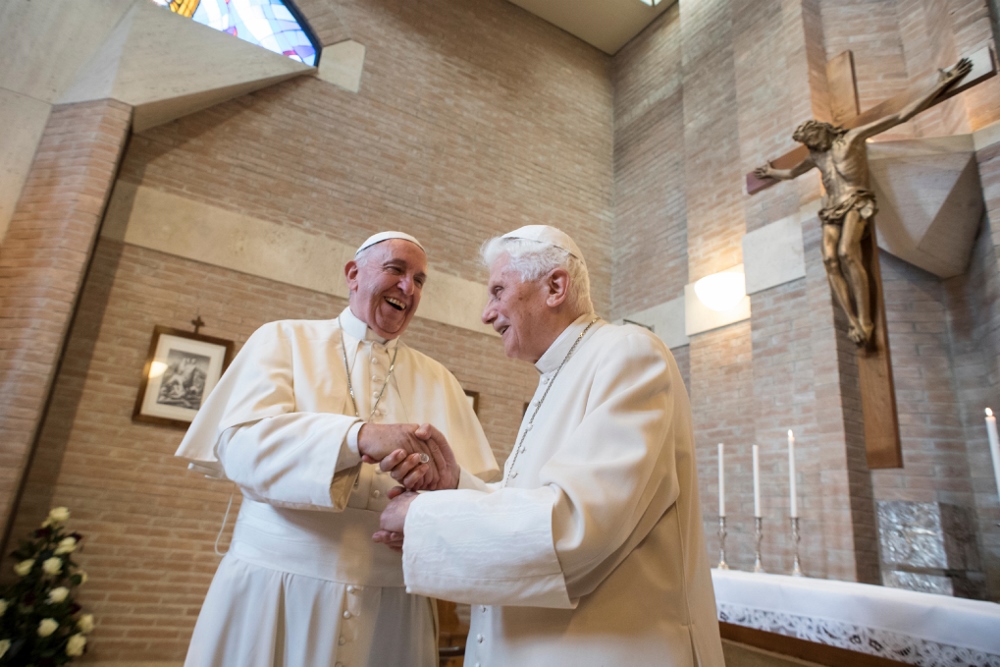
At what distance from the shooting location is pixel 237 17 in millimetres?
6559

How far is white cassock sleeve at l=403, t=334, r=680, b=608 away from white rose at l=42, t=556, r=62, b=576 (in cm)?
404

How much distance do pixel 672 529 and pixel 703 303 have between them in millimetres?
5387

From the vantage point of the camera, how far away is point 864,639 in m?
2.17

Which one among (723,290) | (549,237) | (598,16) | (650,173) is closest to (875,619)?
(549,237)

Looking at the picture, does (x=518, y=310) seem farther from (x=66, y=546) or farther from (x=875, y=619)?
(x=66, y=546)

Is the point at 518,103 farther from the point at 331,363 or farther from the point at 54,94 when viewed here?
the point at 331,363

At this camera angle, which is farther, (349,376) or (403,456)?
(349,376)

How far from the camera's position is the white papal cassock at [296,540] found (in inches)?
64.4

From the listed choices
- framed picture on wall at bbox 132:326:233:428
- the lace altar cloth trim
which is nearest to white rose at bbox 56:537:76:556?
framed picture on wall at bbox 132:326:233:428

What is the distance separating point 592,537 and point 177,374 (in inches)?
196

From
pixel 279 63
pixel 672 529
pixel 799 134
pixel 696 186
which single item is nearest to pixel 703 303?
pixel 696 186

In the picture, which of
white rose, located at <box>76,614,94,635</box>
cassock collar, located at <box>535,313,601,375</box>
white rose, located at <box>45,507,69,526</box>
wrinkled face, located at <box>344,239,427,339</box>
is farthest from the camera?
white rose, located at <box>45,507,69,526</box>

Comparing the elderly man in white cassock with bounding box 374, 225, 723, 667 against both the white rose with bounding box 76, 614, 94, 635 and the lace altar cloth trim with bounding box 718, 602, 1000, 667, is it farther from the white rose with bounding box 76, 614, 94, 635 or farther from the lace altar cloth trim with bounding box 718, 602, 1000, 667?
the white rose with bounding box 76, 614, 94, 635

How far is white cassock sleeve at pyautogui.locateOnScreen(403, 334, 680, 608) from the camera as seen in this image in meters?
1.15
